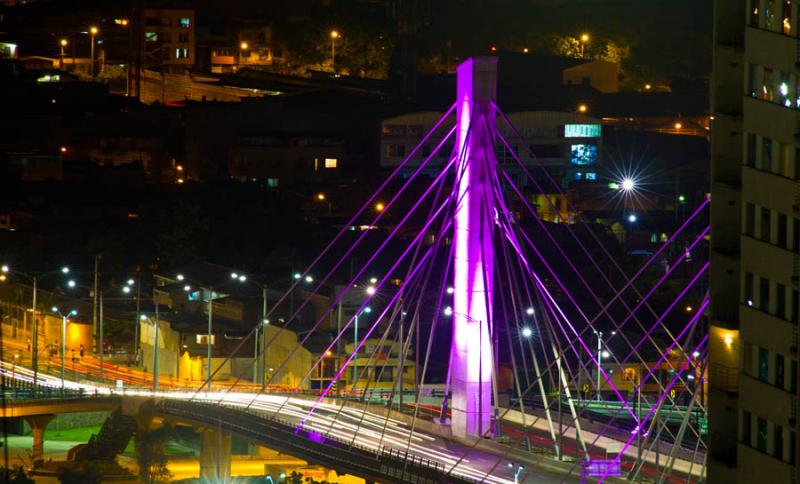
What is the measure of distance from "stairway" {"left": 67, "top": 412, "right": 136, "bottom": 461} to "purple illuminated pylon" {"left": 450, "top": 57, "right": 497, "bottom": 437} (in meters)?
7.11

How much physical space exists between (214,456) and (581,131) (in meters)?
24.1

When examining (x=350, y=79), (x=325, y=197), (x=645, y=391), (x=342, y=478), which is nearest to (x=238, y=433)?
(x=342, y=478)

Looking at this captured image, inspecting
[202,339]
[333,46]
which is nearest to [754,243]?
[202,339]

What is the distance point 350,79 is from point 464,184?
36809 millimetres

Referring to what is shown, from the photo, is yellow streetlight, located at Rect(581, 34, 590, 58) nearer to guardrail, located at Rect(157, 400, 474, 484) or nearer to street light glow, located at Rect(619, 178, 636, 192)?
street light glow, located at Rect(619, 178, 636, 192)

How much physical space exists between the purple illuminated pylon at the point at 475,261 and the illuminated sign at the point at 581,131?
2531 centimetres

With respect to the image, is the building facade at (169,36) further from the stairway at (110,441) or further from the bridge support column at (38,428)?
the stairway at (110,441)

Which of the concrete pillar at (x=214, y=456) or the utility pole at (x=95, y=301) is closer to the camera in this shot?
the concrete pillar at (x=214, y=456)

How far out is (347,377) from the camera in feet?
109

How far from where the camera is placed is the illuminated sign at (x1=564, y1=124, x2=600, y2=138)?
50344 mm

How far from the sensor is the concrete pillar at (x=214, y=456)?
2798cm

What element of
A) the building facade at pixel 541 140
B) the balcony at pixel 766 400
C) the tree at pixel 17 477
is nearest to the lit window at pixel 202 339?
the tree at pixel 17 477

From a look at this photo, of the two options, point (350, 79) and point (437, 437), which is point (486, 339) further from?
point (350, 79)

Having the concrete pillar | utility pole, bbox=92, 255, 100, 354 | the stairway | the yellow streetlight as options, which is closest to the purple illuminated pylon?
the concrete pillar
